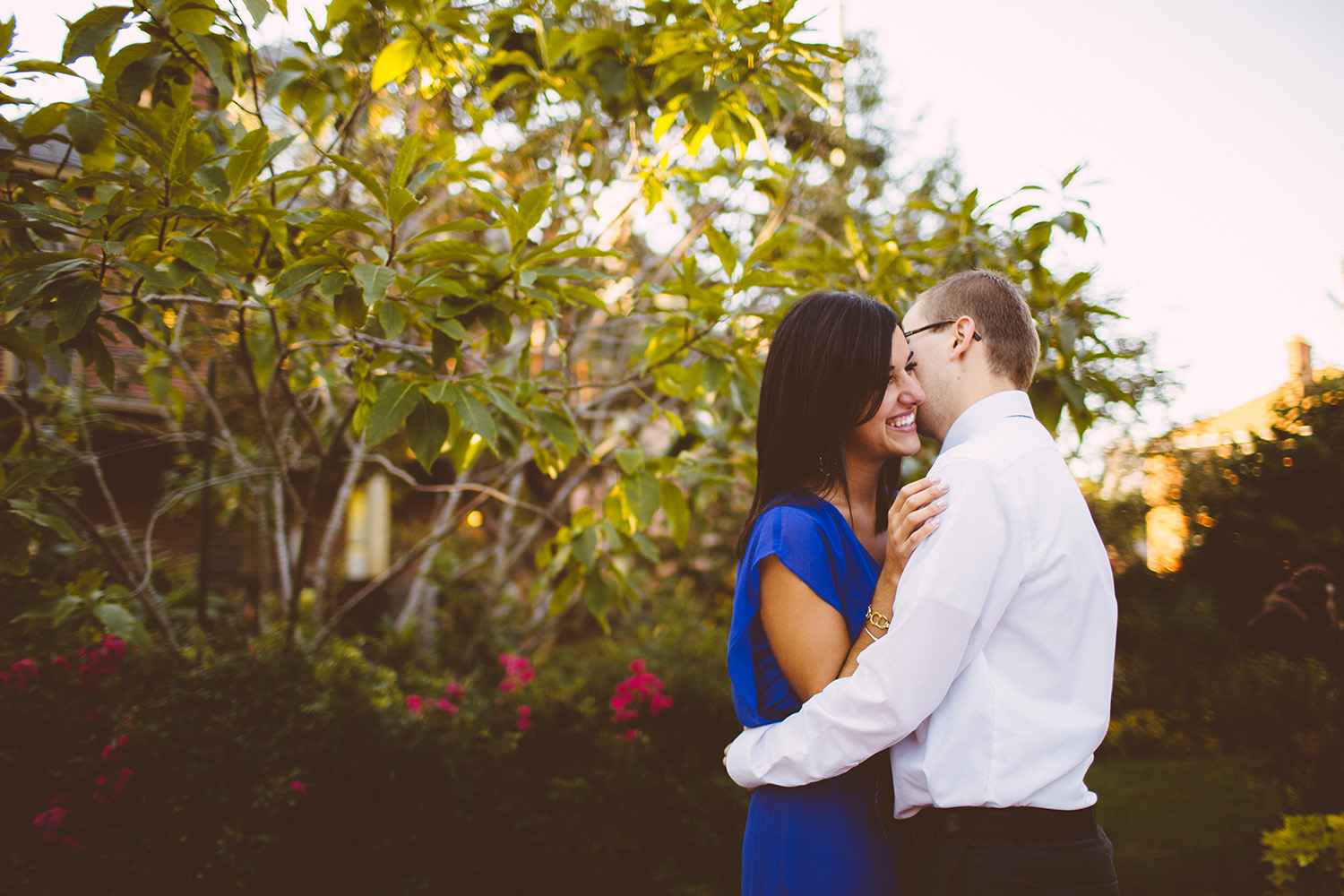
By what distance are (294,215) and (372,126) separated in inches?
139

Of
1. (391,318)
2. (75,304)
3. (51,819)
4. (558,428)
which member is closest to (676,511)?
(558,428)

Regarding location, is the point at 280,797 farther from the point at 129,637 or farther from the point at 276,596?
the point at 276,596

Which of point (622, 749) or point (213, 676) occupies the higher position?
point (213, 676)

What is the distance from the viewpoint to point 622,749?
4.30 m

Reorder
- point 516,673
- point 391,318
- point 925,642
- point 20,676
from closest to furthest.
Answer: point 925,642 → point 391,318 → point 20,676 → point 516,673

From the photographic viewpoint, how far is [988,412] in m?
1.63

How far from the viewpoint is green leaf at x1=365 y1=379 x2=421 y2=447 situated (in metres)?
2.11

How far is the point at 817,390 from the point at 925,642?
665 millimetres

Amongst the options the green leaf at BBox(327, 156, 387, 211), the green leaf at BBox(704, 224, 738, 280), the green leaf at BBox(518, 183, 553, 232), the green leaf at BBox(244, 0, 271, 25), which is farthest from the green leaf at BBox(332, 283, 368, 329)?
the green leaf at BBox(704, 224, 738, 280)

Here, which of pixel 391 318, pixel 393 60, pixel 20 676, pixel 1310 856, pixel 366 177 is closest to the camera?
pixel 366 177

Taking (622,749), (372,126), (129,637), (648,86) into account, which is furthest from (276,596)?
(648,86)

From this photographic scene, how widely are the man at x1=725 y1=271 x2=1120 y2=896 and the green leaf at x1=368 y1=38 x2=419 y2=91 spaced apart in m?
2.63

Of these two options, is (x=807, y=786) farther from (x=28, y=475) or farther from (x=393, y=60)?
(x=393, y=60)

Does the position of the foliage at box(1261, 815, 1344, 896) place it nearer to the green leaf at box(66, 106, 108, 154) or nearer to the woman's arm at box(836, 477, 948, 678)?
the woman's arm at box(836, 477, 948, 678)
